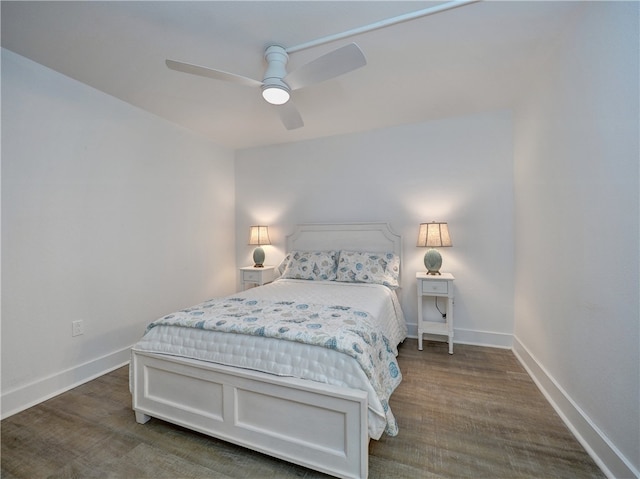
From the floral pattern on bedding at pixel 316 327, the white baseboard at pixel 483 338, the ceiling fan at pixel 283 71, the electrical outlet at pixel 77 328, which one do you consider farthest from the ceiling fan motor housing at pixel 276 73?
the white baseboard at pixel 483 338

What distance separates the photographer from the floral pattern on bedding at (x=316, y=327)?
1.37m

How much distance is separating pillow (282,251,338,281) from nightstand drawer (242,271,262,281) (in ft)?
1.37

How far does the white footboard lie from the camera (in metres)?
1.24

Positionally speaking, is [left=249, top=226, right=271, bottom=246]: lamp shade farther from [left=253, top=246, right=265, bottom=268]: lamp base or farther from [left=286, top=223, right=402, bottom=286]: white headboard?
[left=286, top=223, right=402, bottom=286]: white headboard

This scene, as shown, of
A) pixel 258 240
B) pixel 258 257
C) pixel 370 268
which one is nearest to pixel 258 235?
pixel 258 240

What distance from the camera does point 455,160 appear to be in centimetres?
300

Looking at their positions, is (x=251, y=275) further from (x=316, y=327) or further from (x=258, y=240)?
(x=316, y=327)

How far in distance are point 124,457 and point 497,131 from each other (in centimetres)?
385

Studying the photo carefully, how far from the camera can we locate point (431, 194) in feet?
10.1

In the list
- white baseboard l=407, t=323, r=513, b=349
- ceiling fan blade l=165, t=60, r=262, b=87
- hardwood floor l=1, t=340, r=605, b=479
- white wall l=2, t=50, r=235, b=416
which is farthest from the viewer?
white baseboard l=407, t=323, r=513, b=349

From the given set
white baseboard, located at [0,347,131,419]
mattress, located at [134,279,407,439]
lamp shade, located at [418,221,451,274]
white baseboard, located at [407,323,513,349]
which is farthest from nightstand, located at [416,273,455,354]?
white baseboard, located at [0,347,131,419]

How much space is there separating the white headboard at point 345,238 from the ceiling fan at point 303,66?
66.0 inches

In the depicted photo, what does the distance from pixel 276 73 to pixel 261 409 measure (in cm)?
197

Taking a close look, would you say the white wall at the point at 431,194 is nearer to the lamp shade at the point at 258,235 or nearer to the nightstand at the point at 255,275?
the lamp shade at the point at 258,235
